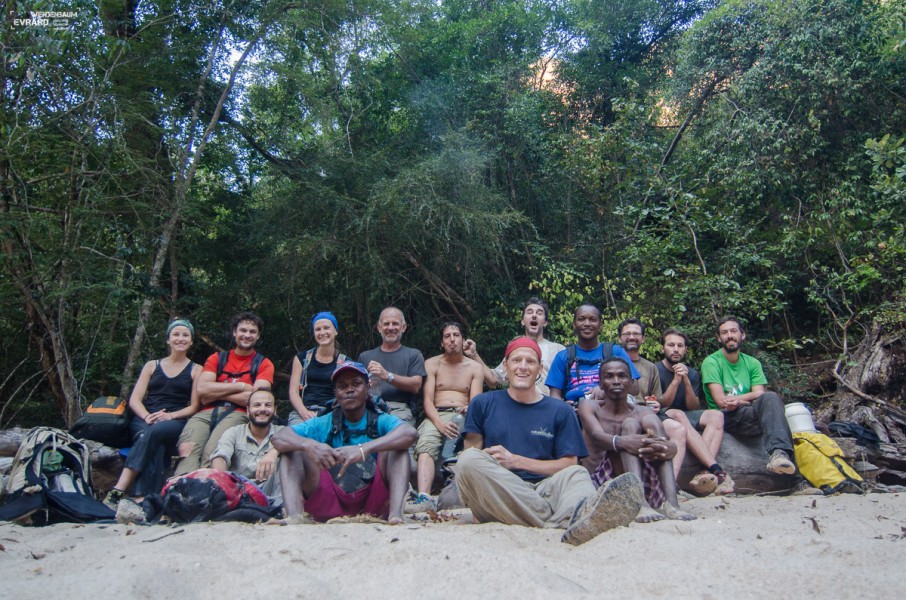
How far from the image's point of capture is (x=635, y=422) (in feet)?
14.3

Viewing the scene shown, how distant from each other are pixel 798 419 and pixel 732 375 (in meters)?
0.61

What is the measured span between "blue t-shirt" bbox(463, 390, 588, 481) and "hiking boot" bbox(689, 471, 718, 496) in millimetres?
1407

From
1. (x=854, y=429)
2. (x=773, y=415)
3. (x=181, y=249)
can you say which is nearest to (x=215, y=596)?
(x=773, y=415)

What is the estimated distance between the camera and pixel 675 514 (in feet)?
12.9

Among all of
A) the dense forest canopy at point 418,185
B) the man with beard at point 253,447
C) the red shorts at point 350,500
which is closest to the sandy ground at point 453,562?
the red shorts at point 350,500

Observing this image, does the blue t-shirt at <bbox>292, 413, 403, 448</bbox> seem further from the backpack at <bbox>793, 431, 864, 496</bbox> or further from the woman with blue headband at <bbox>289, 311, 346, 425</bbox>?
the backpack at <bbox>793, 431, 864, 496</bbox>

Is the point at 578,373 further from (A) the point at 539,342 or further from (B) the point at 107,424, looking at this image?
(B) the point at 107,424

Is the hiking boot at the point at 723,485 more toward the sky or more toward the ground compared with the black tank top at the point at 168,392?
more toward the ground

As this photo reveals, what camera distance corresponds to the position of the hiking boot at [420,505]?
447cm

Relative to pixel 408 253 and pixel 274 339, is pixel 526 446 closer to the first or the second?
pixel 408 253

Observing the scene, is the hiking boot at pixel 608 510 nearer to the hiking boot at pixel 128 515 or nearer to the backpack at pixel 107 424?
the hiking boot at pixel 128 515

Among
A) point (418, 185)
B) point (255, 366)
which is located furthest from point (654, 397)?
point (418, 185)

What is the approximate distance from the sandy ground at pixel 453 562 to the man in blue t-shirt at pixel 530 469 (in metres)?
0.14

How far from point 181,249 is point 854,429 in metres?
8.01
